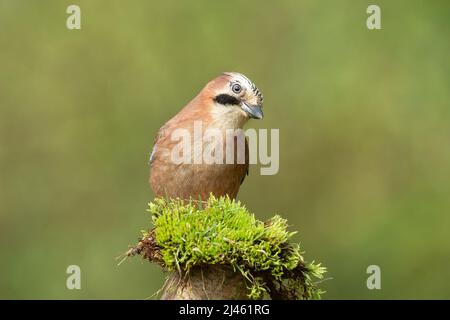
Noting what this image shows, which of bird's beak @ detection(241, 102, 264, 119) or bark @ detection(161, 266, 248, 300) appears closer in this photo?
bark @ detection(161, 266, 248, 300)

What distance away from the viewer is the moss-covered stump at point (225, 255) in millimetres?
4773

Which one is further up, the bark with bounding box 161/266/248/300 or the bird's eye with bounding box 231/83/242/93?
the bird's eye with bounding box 231/83/242/93

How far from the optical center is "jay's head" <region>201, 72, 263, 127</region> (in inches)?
Answer: 265

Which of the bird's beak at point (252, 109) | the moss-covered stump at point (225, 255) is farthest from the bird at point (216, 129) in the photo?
the moss-covered stump at point (225, 255)

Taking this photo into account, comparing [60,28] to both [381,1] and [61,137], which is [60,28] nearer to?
[61,137]

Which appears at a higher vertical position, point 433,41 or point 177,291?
point 433,41

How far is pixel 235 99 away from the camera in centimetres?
676

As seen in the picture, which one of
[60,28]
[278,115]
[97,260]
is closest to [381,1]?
[278,115]

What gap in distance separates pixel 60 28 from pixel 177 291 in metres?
7.69
